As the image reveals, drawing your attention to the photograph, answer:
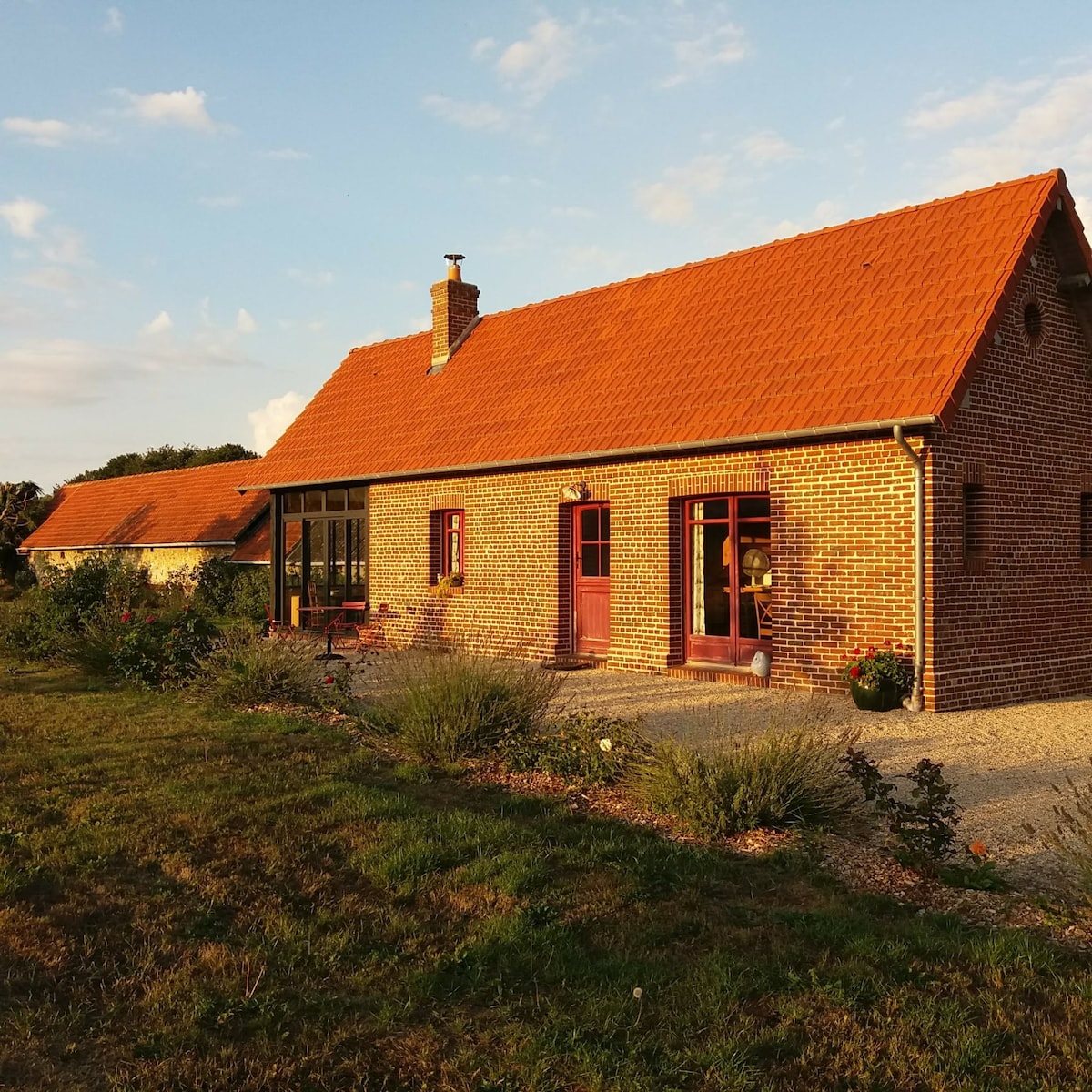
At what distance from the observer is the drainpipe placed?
33.3ft

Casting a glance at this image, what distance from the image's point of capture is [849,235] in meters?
13.4

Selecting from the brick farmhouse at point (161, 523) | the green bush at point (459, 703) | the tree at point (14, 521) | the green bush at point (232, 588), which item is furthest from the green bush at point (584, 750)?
the tree at point (14, 521)

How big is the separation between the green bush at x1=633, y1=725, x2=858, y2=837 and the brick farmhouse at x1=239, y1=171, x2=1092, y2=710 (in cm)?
451

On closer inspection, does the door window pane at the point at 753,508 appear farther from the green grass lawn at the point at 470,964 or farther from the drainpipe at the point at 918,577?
the green grass lawn at the point at 470,964

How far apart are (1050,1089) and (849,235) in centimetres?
1194

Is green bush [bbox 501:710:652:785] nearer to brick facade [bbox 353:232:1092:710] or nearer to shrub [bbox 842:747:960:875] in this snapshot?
shrub [bbox 842:747:960:875]

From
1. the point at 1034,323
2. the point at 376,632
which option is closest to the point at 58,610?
the point at 376,632

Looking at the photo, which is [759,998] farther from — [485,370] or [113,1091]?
[485,370]

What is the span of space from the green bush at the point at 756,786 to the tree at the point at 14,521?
37.2 m

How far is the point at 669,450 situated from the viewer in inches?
489

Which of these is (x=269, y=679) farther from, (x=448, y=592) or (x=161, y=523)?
(x=161, y=523)

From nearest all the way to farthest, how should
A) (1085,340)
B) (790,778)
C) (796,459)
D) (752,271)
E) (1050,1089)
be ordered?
1. (1050,1089)
2. (790,778)
3. (796,459)
4. (1085,340)
5. (752,271)

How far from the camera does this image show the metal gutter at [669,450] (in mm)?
10305

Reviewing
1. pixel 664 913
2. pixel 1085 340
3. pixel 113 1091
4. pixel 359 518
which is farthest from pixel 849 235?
pixel 113 1091
